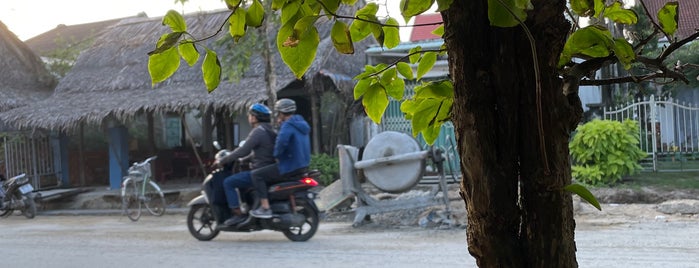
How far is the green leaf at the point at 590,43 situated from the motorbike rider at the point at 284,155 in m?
6.91

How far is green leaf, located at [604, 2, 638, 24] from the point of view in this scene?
5.18ft

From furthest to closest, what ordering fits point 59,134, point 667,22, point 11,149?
point 59,134 < point 11,149 < point 667,22

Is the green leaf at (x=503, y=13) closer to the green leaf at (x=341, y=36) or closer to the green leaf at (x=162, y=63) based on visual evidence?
the green leaf at (x=341, y=36)

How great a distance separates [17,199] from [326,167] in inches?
235

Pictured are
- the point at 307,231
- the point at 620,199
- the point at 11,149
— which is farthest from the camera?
the point at 11,149

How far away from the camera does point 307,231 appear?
855 cm

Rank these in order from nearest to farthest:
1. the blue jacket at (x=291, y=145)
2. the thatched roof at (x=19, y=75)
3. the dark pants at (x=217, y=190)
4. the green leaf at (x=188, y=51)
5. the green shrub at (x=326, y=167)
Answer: the green leaf at (x=188, y=51), the blue jacket at (x=291, y=145), the dark pants at (x=217, y=190), the green shrub at (x=326, y=167), the thatched roof at (x=19, y=75)

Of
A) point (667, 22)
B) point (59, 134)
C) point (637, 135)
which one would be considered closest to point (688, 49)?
point (637, 135)

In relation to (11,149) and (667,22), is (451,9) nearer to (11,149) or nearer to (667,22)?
(667,22)

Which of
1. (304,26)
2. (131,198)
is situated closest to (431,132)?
(304,26)

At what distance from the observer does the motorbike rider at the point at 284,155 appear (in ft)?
26.7

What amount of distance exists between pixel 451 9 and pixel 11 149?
15975mm

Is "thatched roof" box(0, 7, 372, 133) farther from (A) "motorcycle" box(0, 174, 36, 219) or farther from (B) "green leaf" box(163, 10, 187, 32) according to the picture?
(B) "green leaf" box(163, 10, 187, 32)

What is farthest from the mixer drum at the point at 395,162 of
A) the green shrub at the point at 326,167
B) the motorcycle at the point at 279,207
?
the green shrub at the point at 326,167
